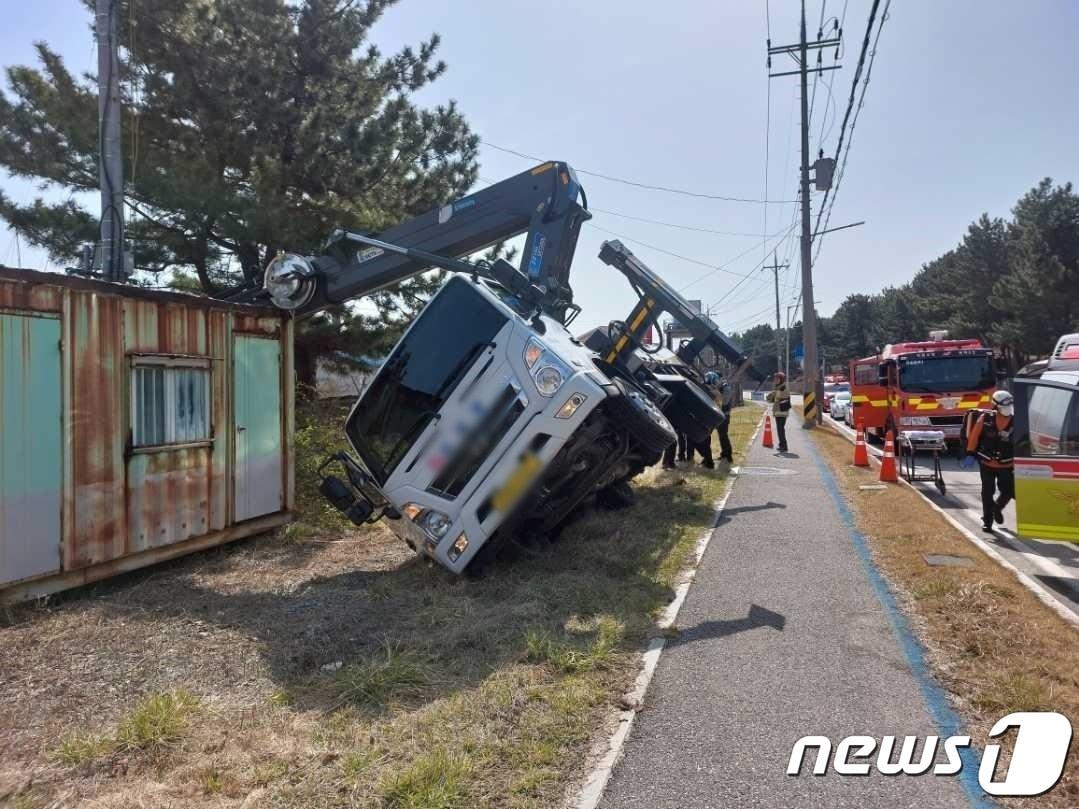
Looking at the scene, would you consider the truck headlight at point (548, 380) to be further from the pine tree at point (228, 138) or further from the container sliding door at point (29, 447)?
the pine tree at point (228, 138)

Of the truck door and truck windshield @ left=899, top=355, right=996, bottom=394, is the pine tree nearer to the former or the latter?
the truck door

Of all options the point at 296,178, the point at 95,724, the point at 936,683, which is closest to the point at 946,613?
the point at 936,683

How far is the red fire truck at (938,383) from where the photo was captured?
14969mm

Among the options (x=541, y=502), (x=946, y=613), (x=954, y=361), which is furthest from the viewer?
(x=954, y=361)

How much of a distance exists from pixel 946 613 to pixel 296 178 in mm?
10564

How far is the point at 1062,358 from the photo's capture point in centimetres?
795

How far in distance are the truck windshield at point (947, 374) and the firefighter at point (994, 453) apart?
7.70 metres

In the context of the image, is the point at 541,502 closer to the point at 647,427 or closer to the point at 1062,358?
the point at 647,427

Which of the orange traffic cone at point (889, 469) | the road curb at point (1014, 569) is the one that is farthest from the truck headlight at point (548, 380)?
the orange traffic cone at point (889, 469)

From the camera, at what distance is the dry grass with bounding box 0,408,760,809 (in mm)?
2973

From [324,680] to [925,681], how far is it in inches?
134

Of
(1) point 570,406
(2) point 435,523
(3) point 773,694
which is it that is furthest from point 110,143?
(3) point 773,694

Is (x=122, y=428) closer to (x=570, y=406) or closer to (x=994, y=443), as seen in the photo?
(x=570, y=406)

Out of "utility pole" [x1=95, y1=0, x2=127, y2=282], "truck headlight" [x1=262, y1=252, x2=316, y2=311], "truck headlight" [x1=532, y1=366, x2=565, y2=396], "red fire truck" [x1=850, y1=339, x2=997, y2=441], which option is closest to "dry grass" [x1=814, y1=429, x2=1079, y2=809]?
"truck headlight" [x1=532, y1=366, x2=565, y2=396]
